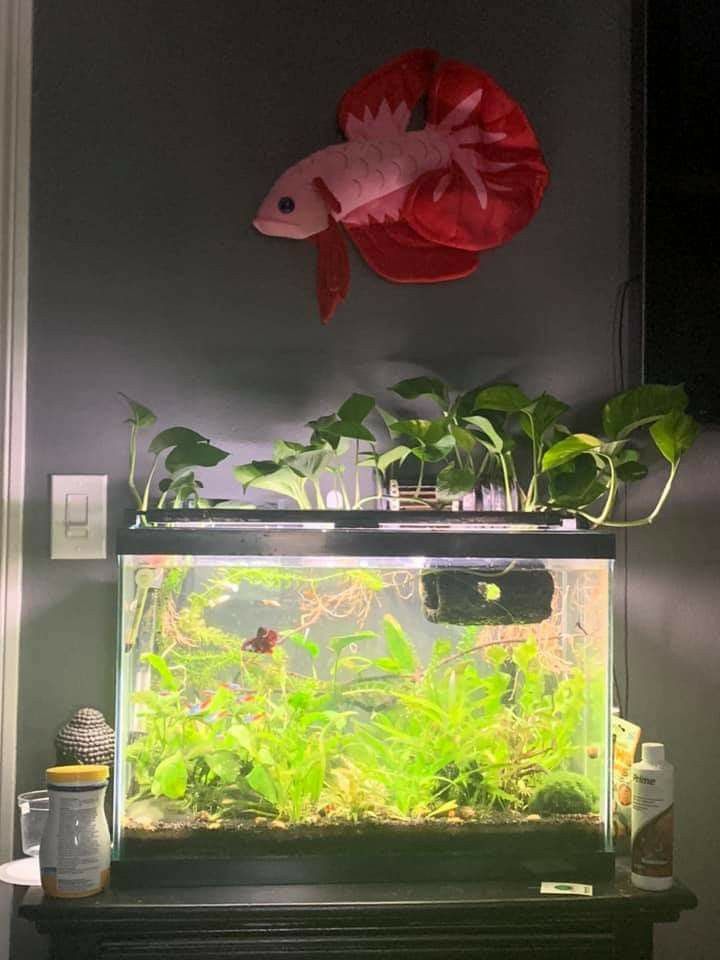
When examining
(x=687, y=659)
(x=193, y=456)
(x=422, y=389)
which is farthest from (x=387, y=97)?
(x=687, y=659)

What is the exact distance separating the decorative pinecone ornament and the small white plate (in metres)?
0.17

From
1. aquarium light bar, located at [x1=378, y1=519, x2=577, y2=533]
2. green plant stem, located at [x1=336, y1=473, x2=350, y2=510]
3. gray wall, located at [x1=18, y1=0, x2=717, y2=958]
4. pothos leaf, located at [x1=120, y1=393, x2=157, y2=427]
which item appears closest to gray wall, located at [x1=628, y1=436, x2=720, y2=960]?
gray wall, located at [x1=18, y1=0, x2=717, y2=958]

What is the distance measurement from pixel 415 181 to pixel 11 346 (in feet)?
2.63

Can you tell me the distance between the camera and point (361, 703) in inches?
65.9

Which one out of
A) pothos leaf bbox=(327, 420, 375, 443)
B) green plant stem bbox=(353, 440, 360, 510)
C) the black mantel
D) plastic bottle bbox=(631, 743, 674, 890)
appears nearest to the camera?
the black mantel

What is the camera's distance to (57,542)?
2.05 meters

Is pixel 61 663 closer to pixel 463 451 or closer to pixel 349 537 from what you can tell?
pixel 349 537

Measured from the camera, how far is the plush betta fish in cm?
209

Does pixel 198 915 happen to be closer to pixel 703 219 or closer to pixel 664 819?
pixel 664 819

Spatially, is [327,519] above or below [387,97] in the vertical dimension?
below

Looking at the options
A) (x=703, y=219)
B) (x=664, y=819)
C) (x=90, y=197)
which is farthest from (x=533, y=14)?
(x=664, y=819)

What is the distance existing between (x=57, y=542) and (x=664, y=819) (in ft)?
3.72

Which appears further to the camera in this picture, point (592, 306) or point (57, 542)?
point (592, 306)

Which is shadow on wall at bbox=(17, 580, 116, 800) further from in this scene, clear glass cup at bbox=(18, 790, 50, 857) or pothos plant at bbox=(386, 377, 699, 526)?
pothos plant at bbox=(386, 377, 699, 526)
